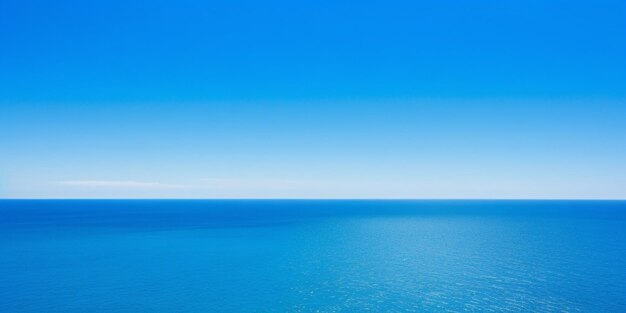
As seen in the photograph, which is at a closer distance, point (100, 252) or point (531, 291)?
point (531, 291)

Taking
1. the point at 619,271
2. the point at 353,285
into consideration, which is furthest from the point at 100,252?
the point at 619,271

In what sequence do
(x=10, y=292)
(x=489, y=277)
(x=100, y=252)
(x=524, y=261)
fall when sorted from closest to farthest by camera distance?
(x=10, y=292), (x=489, y=277), (x=524, y=261), (x=100, y=252)

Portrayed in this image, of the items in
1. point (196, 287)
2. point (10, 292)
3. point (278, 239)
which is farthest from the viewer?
point (278, 239)

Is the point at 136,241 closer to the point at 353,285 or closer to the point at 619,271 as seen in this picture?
the point at 353,285

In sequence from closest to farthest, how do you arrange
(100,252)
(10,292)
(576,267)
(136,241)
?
(10,292) < (576,267) < (100,252) < (136,241)

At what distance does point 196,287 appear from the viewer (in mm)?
37188

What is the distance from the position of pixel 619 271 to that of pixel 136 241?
7403 centimetres

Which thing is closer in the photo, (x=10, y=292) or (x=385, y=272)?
(x=10, y=292)

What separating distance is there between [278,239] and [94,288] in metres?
40.4

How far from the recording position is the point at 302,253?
186ft

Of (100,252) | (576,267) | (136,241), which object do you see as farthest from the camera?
(136,241)

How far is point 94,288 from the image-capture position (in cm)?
3597

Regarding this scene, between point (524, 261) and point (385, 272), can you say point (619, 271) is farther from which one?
point (385, 272)

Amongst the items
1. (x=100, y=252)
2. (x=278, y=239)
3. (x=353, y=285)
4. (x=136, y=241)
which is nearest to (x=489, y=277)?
(x=353, y=285)
